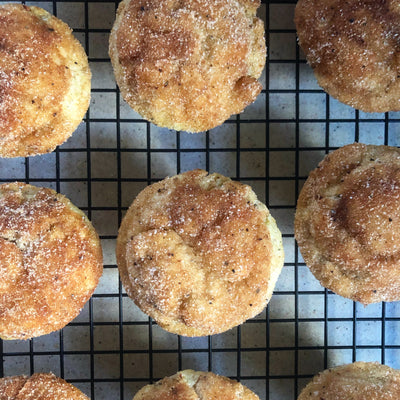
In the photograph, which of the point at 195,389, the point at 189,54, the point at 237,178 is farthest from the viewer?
the point at 237,178

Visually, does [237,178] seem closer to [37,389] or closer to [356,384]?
[356,384]

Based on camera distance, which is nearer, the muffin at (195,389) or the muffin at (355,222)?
the muffin at (355,222)

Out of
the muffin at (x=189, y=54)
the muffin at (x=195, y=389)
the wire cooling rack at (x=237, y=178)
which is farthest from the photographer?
the wire cooling rack at (x=237, y=178)

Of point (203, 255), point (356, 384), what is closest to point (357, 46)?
point (203, 255)

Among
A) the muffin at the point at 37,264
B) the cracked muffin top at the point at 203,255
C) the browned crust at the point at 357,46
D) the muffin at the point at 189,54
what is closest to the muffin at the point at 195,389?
the cracked muffin top at the point at 203,255

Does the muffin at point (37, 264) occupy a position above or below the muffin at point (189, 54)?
below

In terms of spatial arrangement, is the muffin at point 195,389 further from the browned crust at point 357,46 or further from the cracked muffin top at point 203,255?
the browned crust at point 357,46
